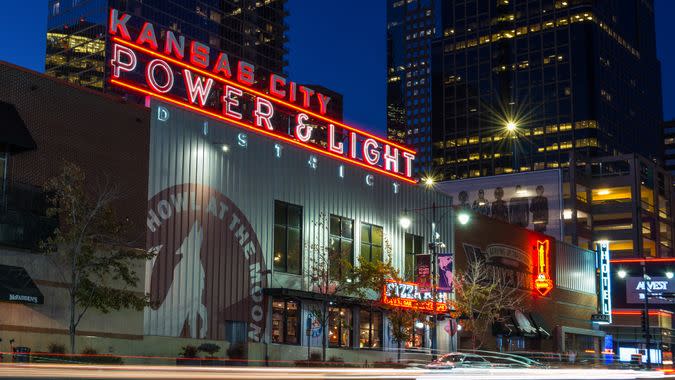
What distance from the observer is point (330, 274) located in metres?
48.2

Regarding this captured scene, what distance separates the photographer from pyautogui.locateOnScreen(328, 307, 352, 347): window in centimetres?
5022

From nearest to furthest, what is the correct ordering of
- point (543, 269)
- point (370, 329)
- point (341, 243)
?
point (341, 243), point (370, 329), point (543, 269)

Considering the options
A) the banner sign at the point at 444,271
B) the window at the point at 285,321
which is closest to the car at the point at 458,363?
the banner sign at the point at 444,271

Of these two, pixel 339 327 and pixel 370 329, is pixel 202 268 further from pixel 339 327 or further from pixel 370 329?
pixel 370 329

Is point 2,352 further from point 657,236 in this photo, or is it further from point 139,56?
point 657,236

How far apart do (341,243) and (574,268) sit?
3825cm

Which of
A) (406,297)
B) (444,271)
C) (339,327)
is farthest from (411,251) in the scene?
(339,327)

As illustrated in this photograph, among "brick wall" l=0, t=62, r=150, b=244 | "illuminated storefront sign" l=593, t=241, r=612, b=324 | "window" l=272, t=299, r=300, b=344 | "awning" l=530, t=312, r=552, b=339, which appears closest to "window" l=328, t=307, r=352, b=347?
"window" l=272, t=299, r=300, b=344

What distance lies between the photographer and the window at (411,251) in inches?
2226

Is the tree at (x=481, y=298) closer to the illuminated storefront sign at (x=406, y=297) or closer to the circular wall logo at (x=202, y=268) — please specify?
the illuminated storefront sign at (x=406, y=297)

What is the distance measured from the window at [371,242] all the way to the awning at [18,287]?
2370cm

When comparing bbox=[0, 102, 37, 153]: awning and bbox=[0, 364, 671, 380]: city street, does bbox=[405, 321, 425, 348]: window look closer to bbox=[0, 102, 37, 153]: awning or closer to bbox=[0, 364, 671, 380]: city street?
bbox=[0, 364, 671, 380]: city street

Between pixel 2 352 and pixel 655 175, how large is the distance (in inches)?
5303

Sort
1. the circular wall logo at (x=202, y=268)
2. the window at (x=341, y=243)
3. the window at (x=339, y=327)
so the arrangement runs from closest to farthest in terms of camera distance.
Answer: the circular wall logo at (x=202, y=268), the window at (x=341, y=243), the window at (x=339, y=327)
